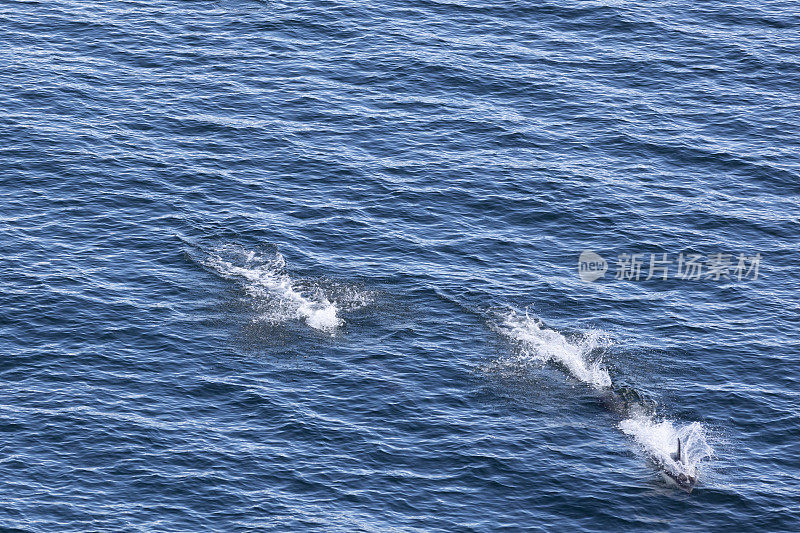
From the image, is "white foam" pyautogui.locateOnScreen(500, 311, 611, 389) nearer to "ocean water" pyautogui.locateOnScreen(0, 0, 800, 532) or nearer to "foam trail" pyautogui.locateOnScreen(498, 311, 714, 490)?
"foam trail" pyautogui.locateOnScreen(498, 311, 714, 490)

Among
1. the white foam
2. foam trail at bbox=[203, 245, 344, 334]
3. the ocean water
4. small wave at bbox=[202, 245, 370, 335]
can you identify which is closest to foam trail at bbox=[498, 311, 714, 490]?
the white foam

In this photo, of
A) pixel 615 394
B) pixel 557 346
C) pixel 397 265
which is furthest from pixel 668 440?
pixel 397 265

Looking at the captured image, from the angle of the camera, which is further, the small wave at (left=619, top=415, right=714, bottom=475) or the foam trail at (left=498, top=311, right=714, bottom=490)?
the foam trail at (left=498, top=311, right=714, bottom=490)

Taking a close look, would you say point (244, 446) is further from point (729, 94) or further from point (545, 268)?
point (729, 94)

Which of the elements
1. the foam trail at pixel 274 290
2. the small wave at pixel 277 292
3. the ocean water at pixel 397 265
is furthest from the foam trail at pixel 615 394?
the foam trail at pixel 274 290

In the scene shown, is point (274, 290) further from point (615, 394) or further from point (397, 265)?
point (615, 394)

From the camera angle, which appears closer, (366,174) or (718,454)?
(718,454)

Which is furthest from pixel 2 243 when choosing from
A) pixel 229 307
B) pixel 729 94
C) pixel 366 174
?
pixel 729 94
